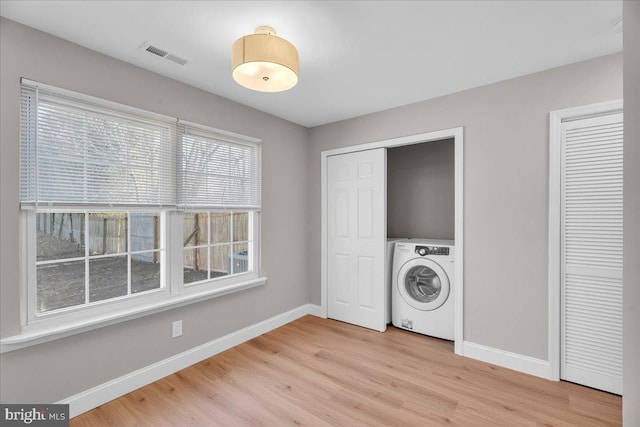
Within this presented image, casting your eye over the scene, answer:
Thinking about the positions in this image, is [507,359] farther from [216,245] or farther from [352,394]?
[216,245]

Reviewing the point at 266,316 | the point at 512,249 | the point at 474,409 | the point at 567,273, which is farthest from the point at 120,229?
the point at 567,273

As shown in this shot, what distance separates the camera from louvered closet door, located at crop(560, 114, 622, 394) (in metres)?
2.16

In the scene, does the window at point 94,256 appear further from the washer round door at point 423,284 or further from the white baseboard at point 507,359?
the white baseboard at point 507,359

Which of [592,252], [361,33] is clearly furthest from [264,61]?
[592,252]

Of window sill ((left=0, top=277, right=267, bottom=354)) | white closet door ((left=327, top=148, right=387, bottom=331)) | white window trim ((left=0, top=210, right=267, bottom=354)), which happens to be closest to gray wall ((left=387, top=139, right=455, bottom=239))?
white closet door ((left=327, top=148, right=387, bottom=331))

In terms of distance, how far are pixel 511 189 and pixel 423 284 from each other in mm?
1352

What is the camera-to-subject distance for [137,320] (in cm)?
229

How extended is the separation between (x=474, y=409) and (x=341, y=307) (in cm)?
185

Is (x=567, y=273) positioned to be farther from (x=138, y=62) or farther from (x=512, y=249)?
(x=138, y=62)

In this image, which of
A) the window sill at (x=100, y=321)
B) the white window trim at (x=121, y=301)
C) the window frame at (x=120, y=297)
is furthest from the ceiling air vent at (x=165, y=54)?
the window sill at (x=100, y=321)

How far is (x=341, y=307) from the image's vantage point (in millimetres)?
3701

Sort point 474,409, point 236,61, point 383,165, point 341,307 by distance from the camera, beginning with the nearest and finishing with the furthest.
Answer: point 236,61 → point 474,409 → point 383,165 → point 341,307

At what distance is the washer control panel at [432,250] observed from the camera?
3.08 metres

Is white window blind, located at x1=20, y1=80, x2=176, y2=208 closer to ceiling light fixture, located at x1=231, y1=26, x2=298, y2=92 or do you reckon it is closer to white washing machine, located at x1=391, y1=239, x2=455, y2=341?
ceiling light fixture, located at x1=231, y1=26, x2=298, y2=92
